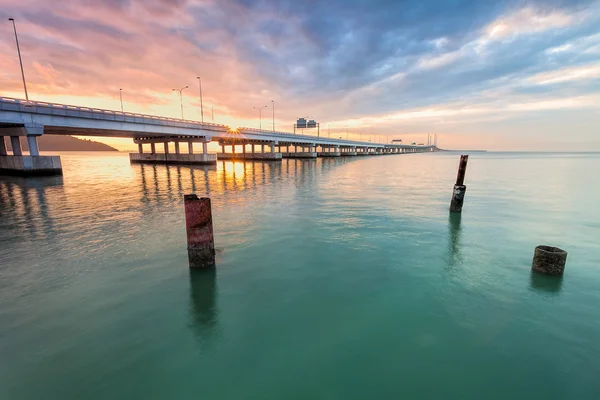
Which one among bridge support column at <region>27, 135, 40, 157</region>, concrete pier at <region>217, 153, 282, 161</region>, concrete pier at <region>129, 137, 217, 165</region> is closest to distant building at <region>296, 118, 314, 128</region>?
concrete pier at <region>217, 153, 282, 161</region>

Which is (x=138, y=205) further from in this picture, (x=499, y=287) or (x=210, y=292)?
(x=499, y=287)

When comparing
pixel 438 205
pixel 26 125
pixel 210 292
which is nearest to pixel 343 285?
pixel 210 292

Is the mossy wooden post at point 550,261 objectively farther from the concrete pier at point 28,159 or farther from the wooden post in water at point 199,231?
the concrete pier at point 28,159

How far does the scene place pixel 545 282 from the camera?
329 inches

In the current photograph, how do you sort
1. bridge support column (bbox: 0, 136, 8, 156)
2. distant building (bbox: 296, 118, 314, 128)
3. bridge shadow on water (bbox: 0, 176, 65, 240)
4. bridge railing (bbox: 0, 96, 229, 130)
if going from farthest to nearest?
distant building (bbox: 296, 118, 314, 128)
bridge support column (bbox: 0, 136, 8, 156)
bridge railing (bbox: 0, 96, 229, 130)
bridge shadow on water (bbox: 0, 176, 65, 240)

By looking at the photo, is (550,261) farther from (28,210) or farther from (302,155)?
(302,155)

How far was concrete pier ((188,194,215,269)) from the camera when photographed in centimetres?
859

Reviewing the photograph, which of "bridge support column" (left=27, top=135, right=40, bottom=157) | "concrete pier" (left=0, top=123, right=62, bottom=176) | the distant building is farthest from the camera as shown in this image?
the distant building

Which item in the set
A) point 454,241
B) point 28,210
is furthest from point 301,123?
point 454,241

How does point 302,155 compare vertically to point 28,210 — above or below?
above

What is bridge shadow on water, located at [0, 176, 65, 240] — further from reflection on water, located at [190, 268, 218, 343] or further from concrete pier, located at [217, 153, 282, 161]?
concrete pier, located at [217, 153, 282, 161]

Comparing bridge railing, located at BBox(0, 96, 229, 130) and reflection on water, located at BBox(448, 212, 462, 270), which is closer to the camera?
reflection on water, located at BBox(448, 212, 462, 270)

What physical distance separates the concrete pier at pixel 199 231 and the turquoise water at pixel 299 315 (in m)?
0.56

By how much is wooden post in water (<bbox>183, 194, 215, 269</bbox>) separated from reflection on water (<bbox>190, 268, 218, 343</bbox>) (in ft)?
1.14
